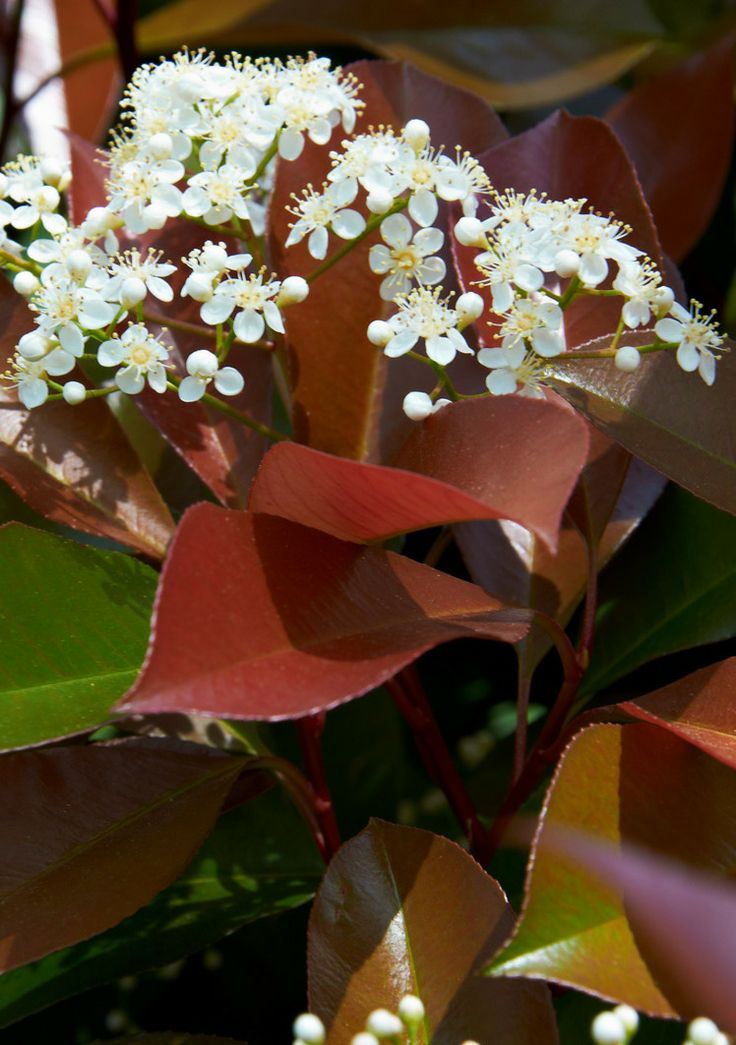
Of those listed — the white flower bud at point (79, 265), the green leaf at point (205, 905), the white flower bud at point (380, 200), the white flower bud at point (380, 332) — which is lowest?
the green leaf at point (205, 905)

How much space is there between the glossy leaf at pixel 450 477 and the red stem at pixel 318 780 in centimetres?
19

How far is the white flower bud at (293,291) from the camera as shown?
2.40 feet

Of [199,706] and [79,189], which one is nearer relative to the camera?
[199,706]

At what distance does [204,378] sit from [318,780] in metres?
0.28

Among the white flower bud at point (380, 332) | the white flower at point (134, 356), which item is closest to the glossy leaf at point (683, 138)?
the white flower bud at point (380, 332)

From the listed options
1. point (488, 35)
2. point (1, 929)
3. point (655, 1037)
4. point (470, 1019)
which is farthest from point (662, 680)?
point (488, 35)

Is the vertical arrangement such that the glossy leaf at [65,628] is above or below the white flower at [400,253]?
below

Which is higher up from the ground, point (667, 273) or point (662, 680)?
point (667, 273)

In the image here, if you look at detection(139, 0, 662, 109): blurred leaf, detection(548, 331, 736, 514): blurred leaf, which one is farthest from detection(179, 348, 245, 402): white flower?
detection(139, 0, 662, 109): blurred leaf

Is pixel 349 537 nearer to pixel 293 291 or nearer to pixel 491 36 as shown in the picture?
pixel 293 291

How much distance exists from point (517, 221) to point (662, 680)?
431 millimetres

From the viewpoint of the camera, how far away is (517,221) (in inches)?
28.6

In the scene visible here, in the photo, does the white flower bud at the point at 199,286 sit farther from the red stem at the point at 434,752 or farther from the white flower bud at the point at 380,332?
the red stem at the point at 434,752

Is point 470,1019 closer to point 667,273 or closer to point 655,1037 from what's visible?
point 655,1037
